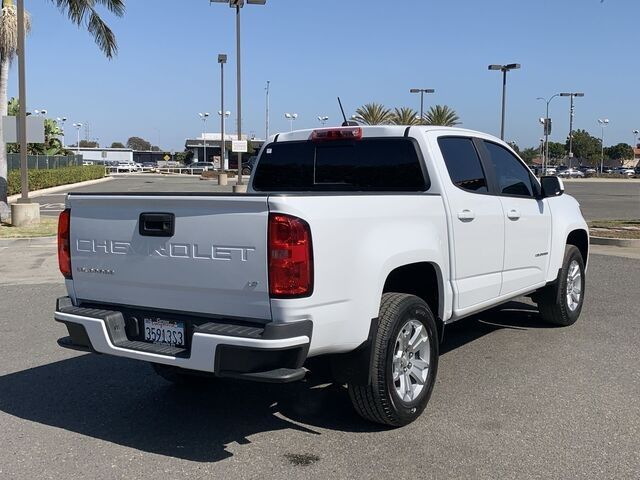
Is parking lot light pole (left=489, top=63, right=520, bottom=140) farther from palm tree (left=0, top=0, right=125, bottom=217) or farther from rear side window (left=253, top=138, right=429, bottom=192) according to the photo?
rear side window (left=253, top=138, right=429, bottom=192)

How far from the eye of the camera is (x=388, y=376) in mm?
4191

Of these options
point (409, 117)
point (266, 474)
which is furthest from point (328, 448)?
point (409, 117)

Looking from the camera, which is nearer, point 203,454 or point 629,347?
point 203,454

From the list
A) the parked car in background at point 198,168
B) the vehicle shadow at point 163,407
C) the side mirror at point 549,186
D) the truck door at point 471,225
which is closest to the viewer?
the vehicle shadow at point 163,407

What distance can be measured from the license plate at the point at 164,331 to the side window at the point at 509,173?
Answer: 3092 mm

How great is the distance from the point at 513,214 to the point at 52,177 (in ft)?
113

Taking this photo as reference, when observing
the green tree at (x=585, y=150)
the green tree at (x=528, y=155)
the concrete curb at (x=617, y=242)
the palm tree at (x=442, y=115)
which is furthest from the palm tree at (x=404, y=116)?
the green tree at (x=585, y=150)

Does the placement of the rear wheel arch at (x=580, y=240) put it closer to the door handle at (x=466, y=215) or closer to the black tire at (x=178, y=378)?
the door handle at (x=466, y=215)

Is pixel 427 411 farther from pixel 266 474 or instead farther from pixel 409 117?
pixel 409 117

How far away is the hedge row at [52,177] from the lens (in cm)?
2858

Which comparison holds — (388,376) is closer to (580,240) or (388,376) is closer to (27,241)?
(580,240)

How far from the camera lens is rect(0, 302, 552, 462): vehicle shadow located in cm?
434

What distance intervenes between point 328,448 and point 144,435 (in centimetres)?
120

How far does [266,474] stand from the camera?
3783 millimetres
